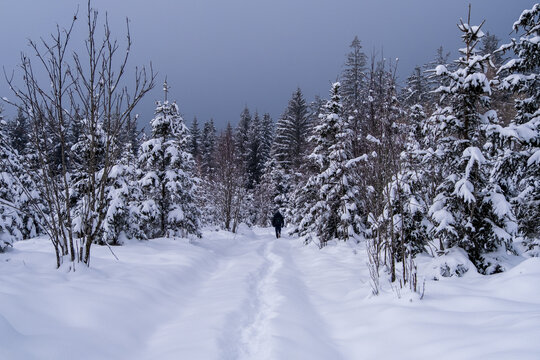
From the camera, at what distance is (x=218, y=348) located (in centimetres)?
392

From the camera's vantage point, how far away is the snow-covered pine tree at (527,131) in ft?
25.8

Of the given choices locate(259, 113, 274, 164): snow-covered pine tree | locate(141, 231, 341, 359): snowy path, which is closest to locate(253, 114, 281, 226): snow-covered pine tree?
locate(259, 113, 274, 164): snow-covered pine tree

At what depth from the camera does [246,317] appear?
205 inches

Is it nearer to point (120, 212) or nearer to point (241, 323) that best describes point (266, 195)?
point (120, 212)

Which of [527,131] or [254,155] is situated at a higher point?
[254,155]

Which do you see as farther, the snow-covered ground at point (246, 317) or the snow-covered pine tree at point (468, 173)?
the snow-covered pine tree at point (468, 173)

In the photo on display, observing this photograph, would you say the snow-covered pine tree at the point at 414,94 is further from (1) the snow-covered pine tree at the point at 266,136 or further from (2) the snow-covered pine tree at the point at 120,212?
(1) the snow-covered pine tree at the point at 266,136

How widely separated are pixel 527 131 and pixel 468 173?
2.03m

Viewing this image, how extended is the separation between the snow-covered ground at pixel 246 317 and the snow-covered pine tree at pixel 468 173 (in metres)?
1.01

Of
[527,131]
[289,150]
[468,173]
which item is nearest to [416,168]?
[468,173]

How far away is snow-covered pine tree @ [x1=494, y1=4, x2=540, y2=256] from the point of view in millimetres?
7863

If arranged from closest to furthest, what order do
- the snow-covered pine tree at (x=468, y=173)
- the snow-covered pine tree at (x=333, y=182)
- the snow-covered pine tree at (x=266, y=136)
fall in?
the snow-covered pine tree at (x=468, y=173)
the snow-covered pine tree at (x=333, y=182)
the snow-covered pine tree at (x=266, y=136)

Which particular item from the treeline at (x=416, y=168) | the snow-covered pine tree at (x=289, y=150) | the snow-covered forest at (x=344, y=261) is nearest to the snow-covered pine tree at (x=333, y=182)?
the treeline at (x=416, y=168)

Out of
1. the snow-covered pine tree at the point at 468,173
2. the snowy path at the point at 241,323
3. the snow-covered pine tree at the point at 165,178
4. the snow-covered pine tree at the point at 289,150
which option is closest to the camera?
the snowy path at the point at 241,323
